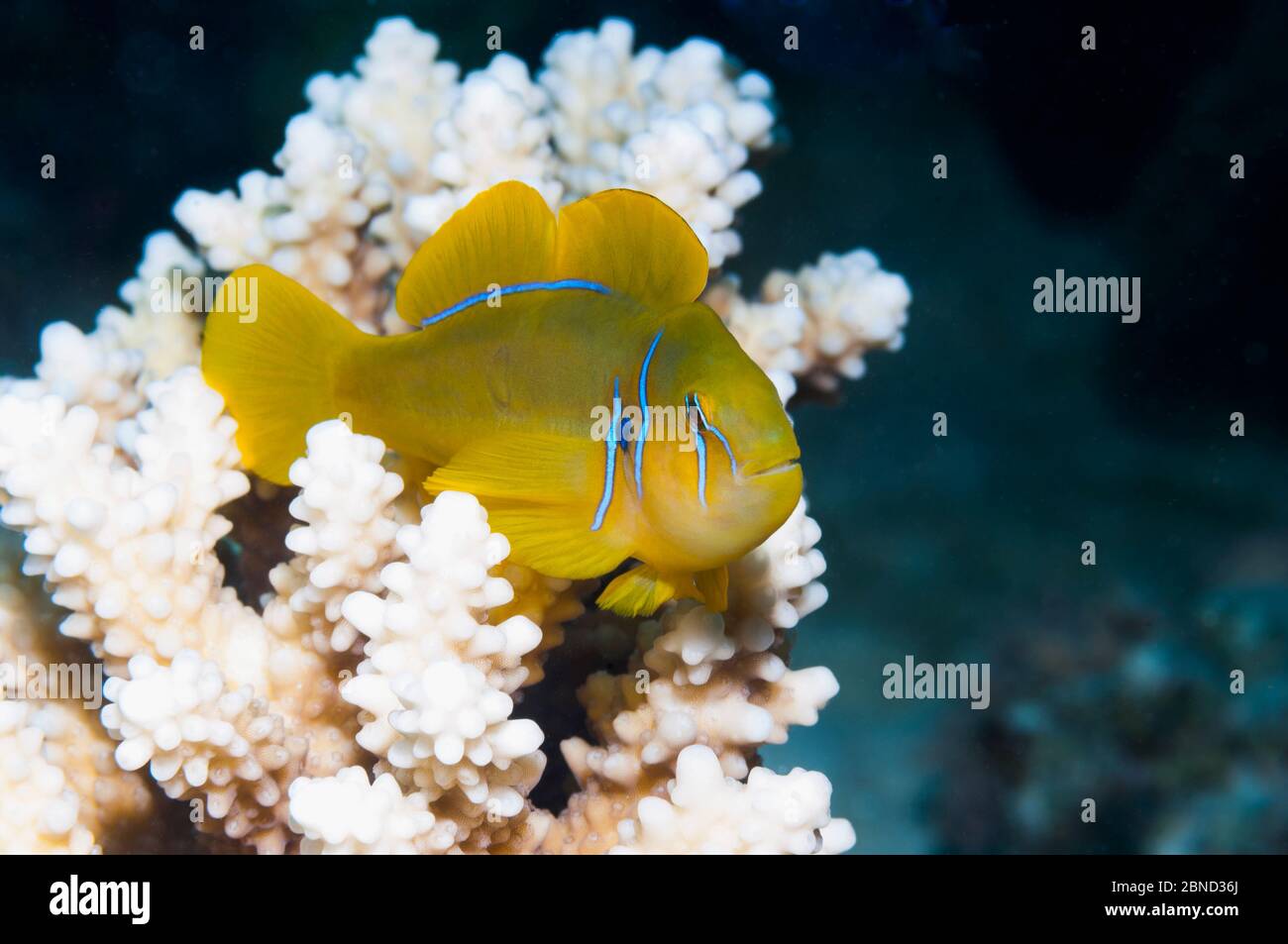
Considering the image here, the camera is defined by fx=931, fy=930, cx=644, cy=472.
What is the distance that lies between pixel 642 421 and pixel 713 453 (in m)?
0.21

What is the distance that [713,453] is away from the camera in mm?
1720

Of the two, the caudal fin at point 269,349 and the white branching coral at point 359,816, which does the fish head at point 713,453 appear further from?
the caudal fin at point 269,349

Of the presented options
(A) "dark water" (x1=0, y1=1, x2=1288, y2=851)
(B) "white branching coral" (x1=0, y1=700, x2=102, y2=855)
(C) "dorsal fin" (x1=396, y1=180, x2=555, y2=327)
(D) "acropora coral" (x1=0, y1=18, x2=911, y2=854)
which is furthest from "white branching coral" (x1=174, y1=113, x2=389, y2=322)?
(A) "dark water" (x1=0, y1=1, x2=1288, y2=851)

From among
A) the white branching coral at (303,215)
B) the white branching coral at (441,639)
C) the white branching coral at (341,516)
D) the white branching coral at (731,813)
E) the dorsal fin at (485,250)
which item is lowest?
the white branching coral at (731,813)

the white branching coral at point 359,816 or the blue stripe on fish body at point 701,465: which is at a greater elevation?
the blue stripe on fish body at point 701,465

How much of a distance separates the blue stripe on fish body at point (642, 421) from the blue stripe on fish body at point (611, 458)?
0.18 feet

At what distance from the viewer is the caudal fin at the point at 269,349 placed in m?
2.33

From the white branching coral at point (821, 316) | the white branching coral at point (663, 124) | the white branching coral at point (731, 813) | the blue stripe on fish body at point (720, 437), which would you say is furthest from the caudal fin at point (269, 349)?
the white branching coral at point (731, 813)

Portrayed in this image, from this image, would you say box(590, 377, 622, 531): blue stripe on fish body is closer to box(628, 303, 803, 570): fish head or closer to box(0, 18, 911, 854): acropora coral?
box(628, 303, 803, 570): fish head

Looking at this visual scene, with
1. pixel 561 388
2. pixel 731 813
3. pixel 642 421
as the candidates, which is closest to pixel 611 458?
pixel 642 421

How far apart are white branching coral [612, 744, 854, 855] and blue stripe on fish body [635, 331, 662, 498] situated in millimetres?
563

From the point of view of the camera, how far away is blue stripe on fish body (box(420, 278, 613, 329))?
206 centimetres

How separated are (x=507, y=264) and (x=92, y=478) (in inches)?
40.2

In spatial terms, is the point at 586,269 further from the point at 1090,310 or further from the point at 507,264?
the point at 1090,310
